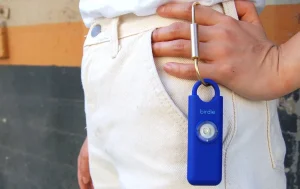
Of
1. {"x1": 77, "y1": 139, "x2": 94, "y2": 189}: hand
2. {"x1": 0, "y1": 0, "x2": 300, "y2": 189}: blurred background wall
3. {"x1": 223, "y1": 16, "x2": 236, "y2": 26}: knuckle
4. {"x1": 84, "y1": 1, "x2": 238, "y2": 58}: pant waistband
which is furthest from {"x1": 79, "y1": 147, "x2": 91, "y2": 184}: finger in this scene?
{"x1": 0, "y1": 0, "x2": 300, "y2": 189}: blurred background wall

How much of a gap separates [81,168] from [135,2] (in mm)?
596

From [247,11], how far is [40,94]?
8.07 ft

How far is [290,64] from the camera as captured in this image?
0.95m

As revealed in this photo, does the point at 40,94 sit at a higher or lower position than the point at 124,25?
lower

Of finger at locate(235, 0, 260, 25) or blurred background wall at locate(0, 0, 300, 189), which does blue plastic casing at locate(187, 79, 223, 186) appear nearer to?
finger at locate(235, 0, 260, 25)

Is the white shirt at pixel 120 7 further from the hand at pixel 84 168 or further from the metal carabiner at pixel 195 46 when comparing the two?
the hand at pixel 84 168

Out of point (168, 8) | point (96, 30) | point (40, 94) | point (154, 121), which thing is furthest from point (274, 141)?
point (40, 94)

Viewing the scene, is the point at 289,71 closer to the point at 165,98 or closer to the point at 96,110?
the point at 165,98

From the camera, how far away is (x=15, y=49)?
3.42 meters

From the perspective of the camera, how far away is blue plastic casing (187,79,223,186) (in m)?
0.90

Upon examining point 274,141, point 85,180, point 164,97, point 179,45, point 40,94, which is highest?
point 179,45

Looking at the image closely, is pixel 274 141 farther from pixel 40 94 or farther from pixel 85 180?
pixel 40 94

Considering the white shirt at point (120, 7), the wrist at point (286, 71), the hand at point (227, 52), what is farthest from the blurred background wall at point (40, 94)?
the wrist at point (286, 71)

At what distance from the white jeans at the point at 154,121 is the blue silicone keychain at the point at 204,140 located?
1.9 inches
